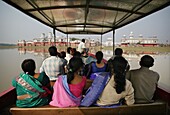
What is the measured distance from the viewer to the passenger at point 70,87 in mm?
2098

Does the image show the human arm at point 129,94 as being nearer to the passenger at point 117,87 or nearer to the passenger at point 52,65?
the passenger at point 117,87

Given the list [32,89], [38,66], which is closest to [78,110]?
[32,89]

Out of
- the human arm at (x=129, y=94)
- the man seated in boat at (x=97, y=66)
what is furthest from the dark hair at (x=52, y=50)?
→ the human arm at (x=129, y=94)

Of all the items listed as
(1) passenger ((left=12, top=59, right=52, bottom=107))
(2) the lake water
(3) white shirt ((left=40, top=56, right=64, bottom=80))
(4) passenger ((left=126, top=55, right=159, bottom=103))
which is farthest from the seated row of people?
(2) the lake water

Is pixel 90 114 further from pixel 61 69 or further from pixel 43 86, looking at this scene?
pixel 61 69

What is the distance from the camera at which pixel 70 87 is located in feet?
6.89

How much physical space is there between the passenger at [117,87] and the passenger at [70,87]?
0.28m

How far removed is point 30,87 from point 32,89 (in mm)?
38

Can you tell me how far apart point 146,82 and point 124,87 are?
0.49 m

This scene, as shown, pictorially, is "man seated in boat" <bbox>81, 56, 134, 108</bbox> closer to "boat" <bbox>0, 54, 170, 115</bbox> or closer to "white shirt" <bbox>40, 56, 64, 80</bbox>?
"boat" <bbox>0, 54, 170, 115</bbox>

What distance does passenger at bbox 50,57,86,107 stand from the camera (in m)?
2.10

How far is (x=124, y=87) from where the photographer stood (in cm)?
203

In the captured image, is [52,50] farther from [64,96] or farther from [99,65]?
[64,96]

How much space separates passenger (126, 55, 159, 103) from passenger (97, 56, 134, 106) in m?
0.24
